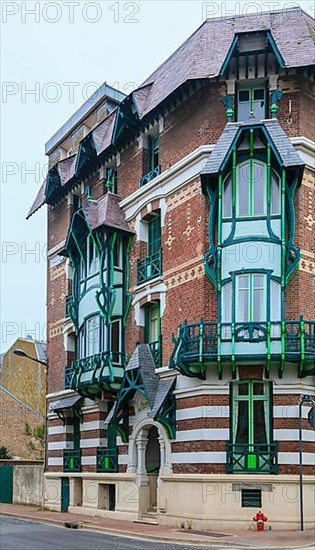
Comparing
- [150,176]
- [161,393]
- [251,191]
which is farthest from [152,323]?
[251,191]

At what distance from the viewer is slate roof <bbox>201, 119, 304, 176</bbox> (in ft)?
75.6

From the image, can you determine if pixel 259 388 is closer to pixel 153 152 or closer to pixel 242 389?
pixel 242 389

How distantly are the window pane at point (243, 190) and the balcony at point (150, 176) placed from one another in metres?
4.12

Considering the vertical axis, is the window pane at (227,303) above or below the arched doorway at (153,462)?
above

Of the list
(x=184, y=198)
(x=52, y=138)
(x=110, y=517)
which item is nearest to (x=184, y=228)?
(x=184, y=198)

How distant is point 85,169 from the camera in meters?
32.4

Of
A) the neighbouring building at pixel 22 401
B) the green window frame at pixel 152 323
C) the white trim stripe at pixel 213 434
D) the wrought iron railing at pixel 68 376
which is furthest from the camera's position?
the neighbouring building at pixel 22 401

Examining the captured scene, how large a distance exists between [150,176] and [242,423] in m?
9.30

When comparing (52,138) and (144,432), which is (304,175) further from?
(52,138)

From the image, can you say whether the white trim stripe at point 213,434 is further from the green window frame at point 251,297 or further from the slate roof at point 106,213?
the slate roof at point 106,213

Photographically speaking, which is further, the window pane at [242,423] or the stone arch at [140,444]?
the stone arch at [140,444]

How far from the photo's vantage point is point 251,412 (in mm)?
23047

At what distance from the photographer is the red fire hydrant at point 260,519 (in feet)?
71.3

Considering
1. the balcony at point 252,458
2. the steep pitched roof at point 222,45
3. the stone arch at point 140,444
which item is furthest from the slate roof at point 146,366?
the steep pitched roof at point 222,45
